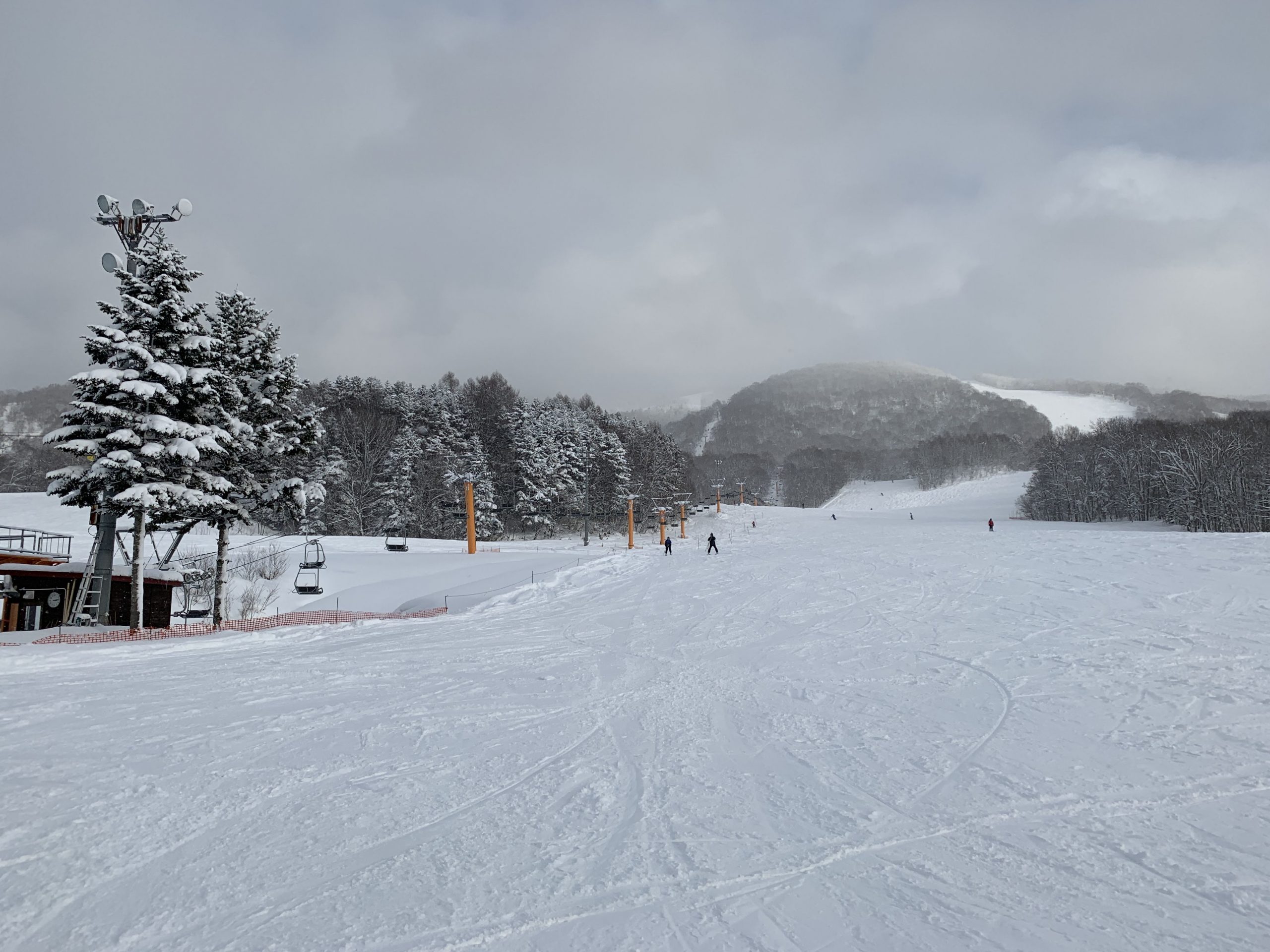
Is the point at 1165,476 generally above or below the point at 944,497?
above

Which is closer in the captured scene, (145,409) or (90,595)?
(145,409)

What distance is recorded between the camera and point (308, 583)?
2680cm

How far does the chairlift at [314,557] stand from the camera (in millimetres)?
26188

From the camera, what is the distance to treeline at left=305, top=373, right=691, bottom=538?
170 feet

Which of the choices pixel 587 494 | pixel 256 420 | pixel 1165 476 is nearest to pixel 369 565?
pixel 256 420

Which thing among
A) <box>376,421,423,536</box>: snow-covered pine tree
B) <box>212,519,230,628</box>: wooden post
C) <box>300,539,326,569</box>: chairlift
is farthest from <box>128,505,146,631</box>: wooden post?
<box>376,421,423,536</box>: snow-covered pine tree

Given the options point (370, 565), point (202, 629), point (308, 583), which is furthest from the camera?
point (370, 565)

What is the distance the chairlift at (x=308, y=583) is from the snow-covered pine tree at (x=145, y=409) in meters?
9.74

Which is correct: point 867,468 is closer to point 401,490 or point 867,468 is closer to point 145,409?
point 401,490

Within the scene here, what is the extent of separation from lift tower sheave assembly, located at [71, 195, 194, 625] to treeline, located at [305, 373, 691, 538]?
60.6 ft

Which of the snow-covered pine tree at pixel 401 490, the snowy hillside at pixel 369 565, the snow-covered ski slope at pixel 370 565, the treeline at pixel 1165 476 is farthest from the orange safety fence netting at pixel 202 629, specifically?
the treeline at pixel 1165 476

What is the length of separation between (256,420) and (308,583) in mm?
10695

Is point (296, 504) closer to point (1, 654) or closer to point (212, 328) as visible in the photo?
point (212, 328)

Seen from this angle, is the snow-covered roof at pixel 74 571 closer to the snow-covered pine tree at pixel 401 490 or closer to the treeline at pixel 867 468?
the snow-covered pine tree at pixel 401 490
